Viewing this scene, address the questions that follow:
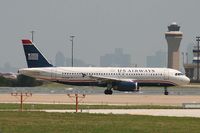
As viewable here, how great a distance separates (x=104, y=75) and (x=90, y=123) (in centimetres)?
4758

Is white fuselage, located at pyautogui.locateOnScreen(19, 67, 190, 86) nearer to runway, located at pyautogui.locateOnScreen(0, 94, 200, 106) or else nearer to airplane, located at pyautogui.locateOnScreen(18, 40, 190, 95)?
airplane, located at pyautogui.locateOnScreen(18, 40, 190, 95)

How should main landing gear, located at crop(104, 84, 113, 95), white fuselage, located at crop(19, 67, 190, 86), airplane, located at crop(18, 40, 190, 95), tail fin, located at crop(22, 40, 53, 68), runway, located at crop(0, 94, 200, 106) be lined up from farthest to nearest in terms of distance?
tail fin, located at crop(22, 40, 53, 68)
white fuselage, located at crop(19, 67, 190, 86)
airplane, located at crop(18, 40, 190, 95)
main landing gear, located at crop(104, 84, 113, 95)
runway, located at crop(0, 94, 200, 106)

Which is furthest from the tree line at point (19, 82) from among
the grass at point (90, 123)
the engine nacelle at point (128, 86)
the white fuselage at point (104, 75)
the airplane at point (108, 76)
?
the grass at point (90, 123)

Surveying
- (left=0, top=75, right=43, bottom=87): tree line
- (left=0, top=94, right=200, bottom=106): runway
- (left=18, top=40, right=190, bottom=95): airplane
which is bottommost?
(left=0, top=94, right=200, bottom=106): runway

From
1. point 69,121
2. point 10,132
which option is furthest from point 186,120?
point 10,132

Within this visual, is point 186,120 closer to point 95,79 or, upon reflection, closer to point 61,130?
point 61,130

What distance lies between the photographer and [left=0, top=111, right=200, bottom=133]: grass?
28.1 meters

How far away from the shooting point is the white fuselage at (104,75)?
7788 centimetres

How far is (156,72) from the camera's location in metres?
78.5

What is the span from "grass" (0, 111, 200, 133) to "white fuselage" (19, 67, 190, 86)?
41382mm

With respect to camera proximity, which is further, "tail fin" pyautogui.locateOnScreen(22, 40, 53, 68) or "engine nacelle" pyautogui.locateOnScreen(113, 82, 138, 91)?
"tail fin" pyautogui.locateOnScreen(22, 40, 53, 68)

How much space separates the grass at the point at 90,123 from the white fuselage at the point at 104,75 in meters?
41.4

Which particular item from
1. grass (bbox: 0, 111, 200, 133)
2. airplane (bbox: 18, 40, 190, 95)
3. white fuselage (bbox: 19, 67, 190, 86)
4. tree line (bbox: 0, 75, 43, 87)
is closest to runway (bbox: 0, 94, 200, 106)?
airplane (bbox: 18, 40, 190, 95)

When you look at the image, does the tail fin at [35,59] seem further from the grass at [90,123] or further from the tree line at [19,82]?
the grass at [90,123]
